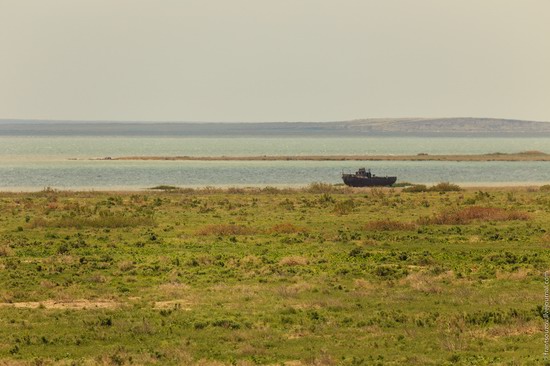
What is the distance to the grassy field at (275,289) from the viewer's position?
77.3ft

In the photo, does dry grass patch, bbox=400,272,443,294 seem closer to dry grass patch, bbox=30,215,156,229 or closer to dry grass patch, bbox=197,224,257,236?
dry grass patch, bbox=197,224,257,236

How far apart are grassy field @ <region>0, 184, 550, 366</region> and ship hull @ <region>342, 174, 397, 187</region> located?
4057cm

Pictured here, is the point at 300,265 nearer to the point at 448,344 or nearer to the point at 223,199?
the point at 448,344

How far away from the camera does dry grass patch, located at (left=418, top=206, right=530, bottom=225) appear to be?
2082 inches

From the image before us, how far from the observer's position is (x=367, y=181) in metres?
99.5

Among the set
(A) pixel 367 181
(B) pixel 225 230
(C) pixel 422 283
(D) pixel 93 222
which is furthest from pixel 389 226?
(A) pixel 367 181

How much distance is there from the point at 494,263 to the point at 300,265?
831 centimetres

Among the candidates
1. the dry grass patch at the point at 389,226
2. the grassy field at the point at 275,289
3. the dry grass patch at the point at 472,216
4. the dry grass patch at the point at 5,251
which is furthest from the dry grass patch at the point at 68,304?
the dry grass patch at the point at 472,216

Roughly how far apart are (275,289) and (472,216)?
2579 cm

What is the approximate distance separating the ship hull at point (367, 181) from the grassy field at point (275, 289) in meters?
40.6

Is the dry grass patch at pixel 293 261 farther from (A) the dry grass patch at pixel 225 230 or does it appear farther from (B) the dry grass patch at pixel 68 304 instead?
(A) the dry grass patch at pixel 225 230

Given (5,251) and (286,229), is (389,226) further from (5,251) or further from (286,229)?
(5,251)

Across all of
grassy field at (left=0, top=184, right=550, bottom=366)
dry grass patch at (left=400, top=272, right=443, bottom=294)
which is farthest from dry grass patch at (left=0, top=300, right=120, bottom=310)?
dry grass patch at (left=400, top=272, right=443, bottom=294)

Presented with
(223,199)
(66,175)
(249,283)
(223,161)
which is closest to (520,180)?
(223,199)
